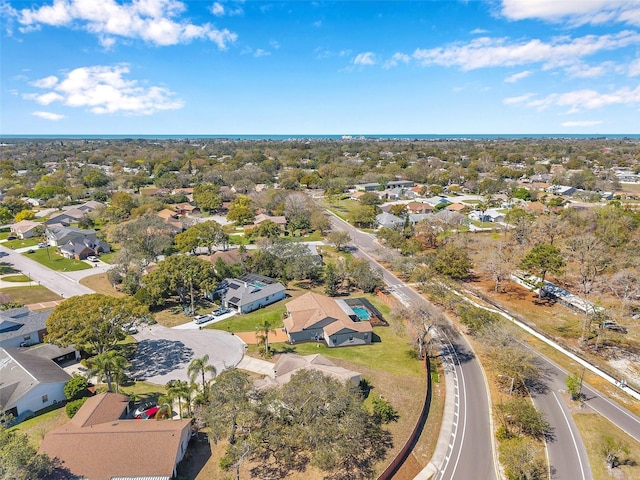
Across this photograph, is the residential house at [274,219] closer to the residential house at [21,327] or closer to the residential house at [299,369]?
the residential house at [21,327]

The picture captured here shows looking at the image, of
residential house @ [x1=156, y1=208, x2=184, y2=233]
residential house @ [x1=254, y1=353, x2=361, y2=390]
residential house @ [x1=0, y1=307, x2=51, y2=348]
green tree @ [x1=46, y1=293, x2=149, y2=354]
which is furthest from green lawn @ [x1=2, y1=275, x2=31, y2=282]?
residential house @ [x1=254, y1=353, x2=361, y2=390]

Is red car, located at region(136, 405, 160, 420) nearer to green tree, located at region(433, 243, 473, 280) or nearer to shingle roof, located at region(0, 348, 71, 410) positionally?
shingle roof, located at region(0, 348, 71, 410)

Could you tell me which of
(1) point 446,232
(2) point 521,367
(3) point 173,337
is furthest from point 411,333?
(1) point 446,232

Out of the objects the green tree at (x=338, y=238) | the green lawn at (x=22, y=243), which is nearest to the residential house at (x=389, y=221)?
the green tree at (x=338, y=238)

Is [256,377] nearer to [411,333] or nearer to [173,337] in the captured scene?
[173,337]

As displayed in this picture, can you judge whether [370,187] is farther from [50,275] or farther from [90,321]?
[90,321]

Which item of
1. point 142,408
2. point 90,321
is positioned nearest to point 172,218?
point 90,321
